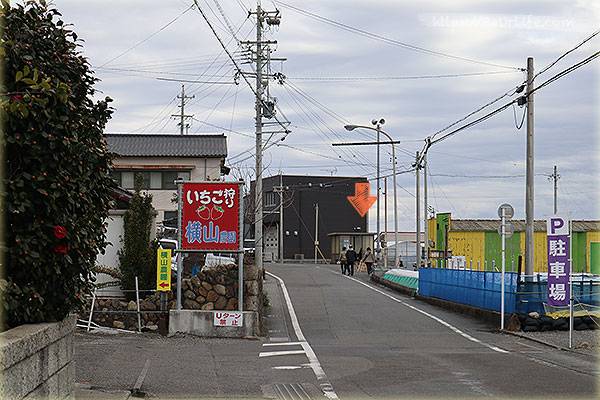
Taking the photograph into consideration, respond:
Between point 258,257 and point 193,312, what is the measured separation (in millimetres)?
14572

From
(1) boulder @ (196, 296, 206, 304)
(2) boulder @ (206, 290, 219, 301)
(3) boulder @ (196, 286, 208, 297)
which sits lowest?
(1) boulder @ (196, 296, 206, 304)

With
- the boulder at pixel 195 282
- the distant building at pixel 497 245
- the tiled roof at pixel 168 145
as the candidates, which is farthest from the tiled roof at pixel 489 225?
the boulder at pixel 195 282

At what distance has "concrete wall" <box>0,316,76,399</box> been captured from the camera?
6.03 meters

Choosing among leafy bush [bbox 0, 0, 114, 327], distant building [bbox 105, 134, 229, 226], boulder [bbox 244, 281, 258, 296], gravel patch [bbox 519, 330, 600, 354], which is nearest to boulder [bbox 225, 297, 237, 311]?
boulder [bbox 244, 281, 258, 296]

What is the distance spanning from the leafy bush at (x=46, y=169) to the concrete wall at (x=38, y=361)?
26 centimetres

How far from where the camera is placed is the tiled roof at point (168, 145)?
49.1 metres

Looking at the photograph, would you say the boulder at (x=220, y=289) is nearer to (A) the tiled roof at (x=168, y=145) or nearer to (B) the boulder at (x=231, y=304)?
(B) the boulder at (x=231, y=304)

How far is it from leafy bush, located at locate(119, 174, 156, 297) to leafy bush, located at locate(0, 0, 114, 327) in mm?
15243

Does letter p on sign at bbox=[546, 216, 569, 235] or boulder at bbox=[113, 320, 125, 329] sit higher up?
letter p on sign at bbox=[546, 216, 569, 235]

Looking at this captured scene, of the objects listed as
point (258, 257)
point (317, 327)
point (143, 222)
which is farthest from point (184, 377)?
point (258, 257)

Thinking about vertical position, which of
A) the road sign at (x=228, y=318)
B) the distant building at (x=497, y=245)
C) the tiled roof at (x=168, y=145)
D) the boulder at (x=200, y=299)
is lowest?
the road sign at (x=228, y=318)

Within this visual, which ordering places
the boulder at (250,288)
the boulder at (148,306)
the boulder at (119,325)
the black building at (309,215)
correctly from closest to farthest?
the boulder at (250,288), the boulder at (119,325), the boulder at (148,306), the black building at (309,215)

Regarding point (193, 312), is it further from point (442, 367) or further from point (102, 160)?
point (102, 160)

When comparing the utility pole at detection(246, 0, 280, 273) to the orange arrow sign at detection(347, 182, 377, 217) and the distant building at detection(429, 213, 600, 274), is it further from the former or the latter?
the distant building at detection(429, 213, 600, 274)
